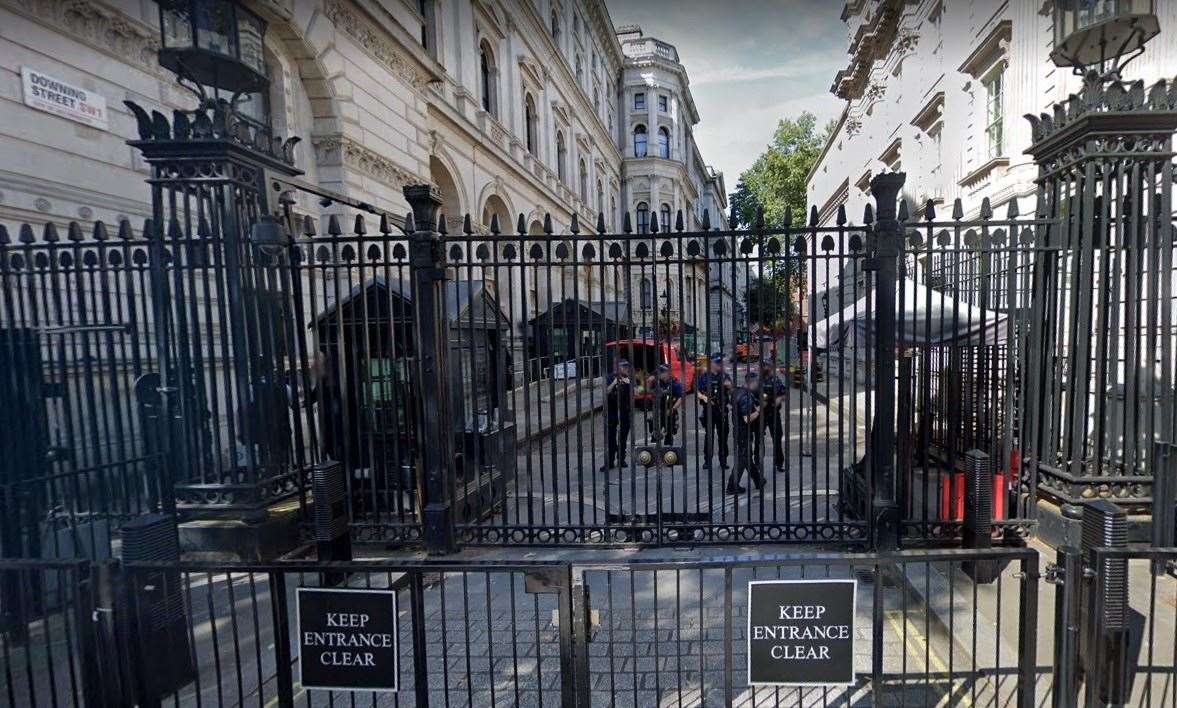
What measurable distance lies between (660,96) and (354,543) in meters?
47.6

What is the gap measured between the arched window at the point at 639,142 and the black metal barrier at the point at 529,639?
45.5 metres

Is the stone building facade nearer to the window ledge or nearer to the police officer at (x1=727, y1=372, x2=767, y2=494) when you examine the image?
the police officer at (x1=727, y1=372, x2=767, y2=494)

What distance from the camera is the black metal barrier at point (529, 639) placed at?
2.43m

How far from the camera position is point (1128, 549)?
2.39 m

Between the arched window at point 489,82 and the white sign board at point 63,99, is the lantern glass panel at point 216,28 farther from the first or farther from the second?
the arched window at point 489,82

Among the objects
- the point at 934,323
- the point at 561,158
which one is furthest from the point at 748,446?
the point at 561,158

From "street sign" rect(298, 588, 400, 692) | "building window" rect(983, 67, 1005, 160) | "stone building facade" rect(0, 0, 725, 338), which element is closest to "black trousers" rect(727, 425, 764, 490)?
"stone building facade" rect(0, 0, 725, 338)

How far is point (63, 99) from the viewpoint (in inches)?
269

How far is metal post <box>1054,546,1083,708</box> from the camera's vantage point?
8.02 ft

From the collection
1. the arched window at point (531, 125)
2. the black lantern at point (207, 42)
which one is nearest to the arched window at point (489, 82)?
the arched window at point (531, 125)

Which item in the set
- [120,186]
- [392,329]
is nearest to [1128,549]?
[392,329]

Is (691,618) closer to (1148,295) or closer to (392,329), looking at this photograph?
(392,329)

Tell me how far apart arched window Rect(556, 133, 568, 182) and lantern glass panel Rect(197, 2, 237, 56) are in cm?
2471

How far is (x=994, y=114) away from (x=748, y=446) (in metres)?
11.9
